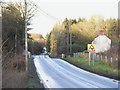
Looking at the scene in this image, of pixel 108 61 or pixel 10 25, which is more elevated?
pixel 10 25

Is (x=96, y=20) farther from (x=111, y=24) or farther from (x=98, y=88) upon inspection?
(x=98, y=88)

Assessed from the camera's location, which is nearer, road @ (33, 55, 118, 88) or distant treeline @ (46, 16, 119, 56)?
road @ (33, 55, 118, 88)

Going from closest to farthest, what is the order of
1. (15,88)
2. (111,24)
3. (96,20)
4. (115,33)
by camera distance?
(15,88)
(115,33)
(111,24)
(96,20)

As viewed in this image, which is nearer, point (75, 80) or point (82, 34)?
point (75, 80)

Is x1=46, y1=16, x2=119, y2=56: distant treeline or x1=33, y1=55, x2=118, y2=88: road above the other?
x1=46, y1=16, x2=119, y2=56: distant treeline

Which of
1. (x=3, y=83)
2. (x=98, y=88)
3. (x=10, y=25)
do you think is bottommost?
(x=98, y=88)

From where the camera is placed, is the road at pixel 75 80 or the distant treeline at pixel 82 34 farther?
the distant treeline at pixel 82 34

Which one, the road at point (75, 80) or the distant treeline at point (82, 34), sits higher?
the distant treeline at point (82, 34)

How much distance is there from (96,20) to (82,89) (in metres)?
85.6

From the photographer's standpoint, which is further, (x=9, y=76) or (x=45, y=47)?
(x=45, y=47)

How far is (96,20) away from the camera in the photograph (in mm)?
107875

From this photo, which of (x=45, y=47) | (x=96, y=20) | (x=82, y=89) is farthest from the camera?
(x=45, y=47)

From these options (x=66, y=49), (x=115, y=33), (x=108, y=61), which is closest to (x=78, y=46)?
(x=66, y=49)

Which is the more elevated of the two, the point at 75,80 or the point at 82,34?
the point at 82,34
